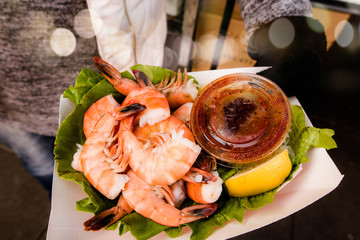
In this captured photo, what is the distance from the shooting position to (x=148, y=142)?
1158mm

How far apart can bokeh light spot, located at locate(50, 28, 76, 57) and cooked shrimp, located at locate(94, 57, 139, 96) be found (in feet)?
1.39

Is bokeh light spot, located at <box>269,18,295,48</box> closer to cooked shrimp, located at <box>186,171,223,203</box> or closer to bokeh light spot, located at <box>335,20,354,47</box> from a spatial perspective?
cooked shrimp, located at <box>186,171,223,203</box>

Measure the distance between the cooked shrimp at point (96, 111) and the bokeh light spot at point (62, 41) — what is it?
→ 0.50 metres

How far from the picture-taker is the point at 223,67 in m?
2.93

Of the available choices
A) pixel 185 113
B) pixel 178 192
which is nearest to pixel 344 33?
pixel 185 113

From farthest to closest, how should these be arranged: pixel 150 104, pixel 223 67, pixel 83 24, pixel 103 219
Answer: pixel 223 67
pixel 83 24
pixel 150 104
pixel 103 219

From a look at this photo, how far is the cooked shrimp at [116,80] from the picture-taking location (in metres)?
1.20

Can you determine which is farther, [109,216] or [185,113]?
[185,113]

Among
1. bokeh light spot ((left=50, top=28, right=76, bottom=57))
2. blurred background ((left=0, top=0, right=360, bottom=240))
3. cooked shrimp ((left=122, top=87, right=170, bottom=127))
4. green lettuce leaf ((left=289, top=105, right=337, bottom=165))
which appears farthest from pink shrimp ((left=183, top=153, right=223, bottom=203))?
blurred background ((left=0, top=0, right=360, bottom=240))

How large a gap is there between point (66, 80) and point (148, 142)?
826 millimetres

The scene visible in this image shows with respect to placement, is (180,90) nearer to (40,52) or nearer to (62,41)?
(62,41)

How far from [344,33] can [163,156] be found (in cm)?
298

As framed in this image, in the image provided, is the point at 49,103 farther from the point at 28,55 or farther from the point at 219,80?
the point at 219,80

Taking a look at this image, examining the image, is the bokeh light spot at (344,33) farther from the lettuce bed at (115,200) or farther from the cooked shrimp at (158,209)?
the cooked shrimp at (158,209)
